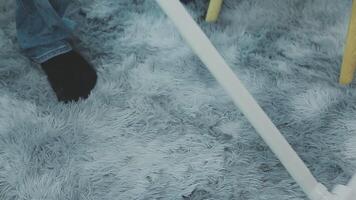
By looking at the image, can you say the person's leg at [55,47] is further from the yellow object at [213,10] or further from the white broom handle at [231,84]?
the white broom handle at [231,84]

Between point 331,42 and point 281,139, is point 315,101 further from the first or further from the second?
point 281,139

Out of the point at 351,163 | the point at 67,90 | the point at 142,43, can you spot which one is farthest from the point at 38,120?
the point at 351,163

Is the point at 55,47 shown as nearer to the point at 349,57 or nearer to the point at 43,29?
the point at 43,29

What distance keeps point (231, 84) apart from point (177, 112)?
32 cm

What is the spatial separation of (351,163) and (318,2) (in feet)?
1.52

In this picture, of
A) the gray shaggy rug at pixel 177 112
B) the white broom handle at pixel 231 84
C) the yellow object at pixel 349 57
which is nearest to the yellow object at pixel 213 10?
the gray shaggy rug at pixel 177 112

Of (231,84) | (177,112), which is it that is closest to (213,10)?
(177,112)

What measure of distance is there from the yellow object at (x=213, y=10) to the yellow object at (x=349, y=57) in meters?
0.30

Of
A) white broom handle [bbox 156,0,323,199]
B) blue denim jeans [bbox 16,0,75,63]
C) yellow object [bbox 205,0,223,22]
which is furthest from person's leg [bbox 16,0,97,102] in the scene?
white broom handle [bbox 156,0,323,199]

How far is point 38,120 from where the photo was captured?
795 mm

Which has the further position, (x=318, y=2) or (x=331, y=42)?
(x=318, y=2)

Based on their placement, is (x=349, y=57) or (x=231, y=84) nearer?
(x=231, y=84)

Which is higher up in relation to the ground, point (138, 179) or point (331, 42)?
point (331, 42)

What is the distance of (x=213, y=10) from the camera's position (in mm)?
991
